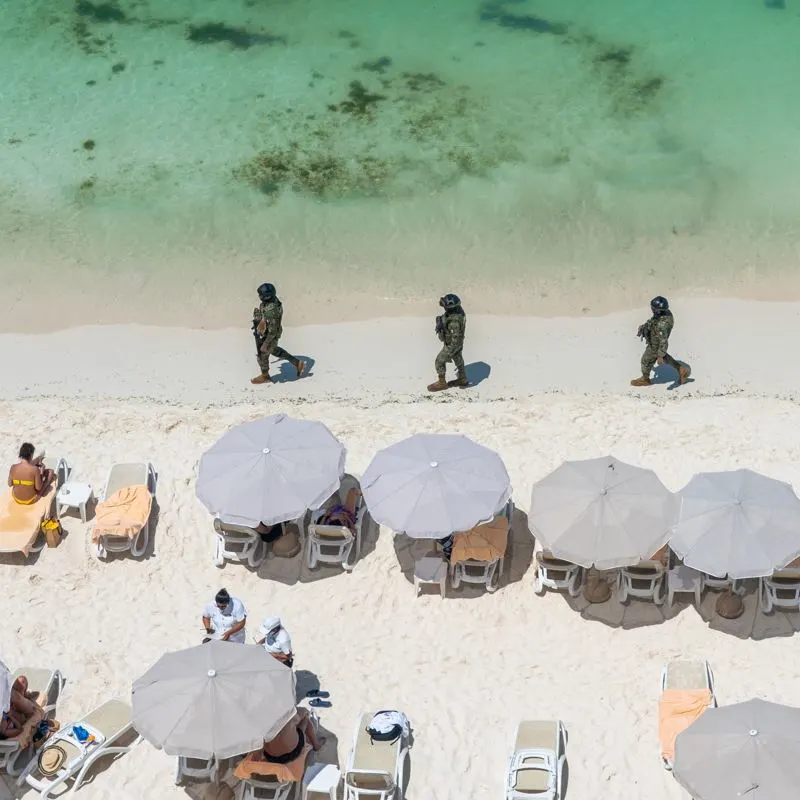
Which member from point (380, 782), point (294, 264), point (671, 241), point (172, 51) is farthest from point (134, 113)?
point (380, 782)

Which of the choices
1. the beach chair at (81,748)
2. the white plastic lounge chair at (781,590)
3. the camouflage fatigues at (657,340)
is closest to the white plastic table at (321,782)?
the beach chair at (81,748)

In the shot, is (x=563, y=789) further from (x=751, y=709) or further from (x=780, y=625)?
(x=780, y=625)

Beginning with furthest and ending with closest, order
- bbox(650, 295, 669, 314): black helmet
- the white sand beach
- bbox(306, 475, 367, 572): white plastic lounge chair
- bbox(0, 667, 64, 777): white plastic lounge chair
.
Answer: bbox(650, 295, 669, 314): black helmet, bbox(306, 475, 367, 572): white plastic lounge chair, the white sand beach, bbox(0, 667, 64, 777): white plastic lounge chair

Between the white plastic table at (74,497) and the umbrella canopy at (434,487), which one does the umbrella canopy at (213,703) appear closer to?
the umbrella canopy at (434,487)

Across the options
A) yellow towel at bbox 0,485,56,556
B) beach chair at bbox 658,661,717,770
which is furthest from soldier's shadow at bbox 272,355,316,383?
beach chair at bbox 658,661,717,770

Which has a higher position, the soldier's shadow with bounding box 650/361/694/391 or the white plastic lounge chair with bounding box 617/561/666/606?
the soldier's shadow with bounding box 650/361/694/391

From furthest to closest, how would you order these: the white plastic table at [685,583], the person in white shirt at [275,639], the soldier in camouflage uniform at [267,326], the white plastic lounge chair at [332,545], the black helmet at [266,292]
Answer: the soldier in camouflage uniform at [267,326], the black helmet at [266,292], the white plastic lounge chair at [332,545], the white plastic table at [685,583], the person in white shirt at [275,639]

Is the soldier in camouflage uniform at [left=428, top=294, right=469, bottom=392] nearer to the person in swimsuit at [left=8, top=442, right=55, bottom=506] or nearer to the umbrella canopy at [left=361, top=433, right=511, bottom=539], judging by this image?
the umbrella canopy at [left=361, top=433, right=511, bottom=539]
